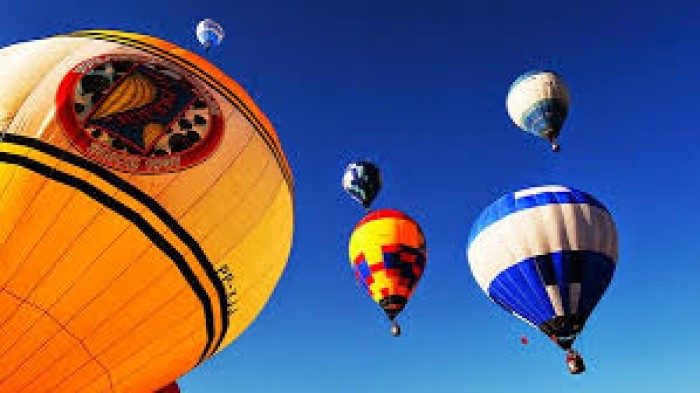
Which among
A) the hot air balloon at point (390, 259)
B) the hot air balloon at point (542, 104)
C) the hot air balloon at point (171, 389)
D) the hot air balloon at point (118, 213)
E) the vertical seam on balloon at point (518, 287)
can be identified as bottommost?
the hot air balloon at point (171, 389)

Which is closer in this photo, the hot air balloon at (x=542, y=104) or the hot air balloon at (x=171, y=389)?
A: the hot air balloon at (x=171, y=389)

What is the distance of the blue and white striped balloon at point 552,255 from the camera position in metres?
15.4

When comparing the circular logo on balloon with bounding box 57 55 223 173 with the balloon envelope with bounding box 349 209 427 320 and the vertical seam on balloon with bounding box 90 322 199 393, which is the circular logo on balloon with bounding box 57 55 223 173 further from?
the balloon envelope with bounding box 349 209 427 320

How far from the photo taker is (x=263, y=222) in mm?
7469

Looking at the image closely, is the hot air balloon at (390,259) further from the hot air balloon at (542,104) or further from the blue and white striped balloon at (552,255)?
the hot air balloon at (542,104)

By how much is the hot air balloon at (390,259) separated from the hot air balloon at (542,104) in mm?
6154

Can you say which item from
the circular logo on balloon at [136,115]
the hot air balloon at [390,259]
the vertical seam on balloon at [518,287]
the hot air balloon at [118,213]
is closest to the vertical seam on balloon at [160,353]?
the hot air balloon at [118,213]

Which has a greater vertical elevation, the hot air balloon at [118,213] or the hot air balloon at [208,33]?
the hot air balloon at [208,33]

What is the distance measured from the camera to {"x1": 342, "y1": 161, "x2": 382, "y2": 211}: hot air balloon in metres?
24.3

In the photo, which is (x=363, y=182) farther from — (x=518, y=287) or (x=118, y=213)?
(x=118, y=213)

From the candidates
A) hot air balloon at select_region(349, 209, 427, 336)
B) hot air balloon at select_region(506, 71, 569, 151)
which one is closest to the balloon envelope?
hot air balloon at select_region(349, 209, 427, 336)

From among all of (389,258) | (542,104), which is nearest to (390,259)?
(389,258)

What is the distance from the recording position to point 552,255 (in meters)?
15.5

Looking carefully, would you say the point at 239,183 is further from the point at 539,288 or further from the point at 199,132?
the point at 539,288
